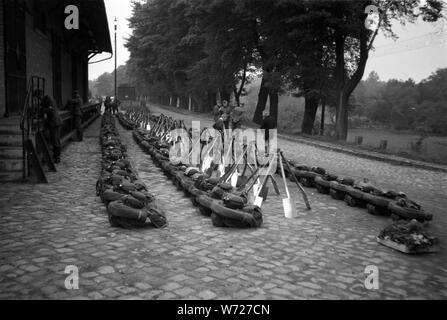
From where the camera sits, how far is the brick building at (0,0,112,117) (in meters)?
10.6

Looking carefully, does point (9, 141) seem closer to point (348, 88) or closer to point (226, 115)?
point (226, 115)

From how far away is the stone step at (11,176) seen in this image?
872 centimetres

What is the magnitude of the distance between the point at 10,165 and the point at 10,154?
0.28 meters

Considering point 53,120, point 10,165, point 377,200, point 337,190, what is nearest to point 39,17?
point 53,120

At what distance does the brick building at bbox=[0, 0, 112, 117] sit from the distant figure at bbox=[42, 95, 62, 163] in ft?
3.18

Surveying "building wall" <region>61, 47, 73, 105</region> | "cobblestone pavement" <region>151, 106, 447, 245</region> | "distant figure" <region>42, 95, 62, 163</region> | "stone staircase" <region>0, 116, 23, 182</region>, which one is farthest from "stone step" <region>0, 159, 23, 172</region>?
"building wall" <region>61, 47, 73, 105</region>

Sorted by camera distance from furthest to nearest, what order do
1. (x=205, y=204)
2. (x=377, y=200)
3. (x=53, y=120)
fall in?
(x=53, y=120), (x=377, y=200), (x=205, y=204)

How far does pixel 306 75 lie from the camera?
24.4m

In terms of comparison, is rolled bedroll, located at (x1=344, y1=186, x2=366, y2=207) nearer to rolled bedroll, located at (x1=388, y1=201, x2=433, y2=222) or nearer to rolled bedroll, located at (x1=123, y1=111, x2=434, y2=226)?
rolled bedroll, located at (x1=123, y1=111, x2=434, y2=226)

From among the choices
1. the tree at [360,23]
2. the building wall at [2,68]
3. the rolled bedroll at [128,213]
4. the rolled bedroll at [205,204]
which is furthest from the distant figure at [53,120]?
the tree at [360,23]

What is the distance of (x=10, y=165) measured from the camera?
29.1 ft

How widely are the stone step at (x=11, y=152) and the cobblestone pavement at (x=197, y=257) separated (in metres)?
1.91

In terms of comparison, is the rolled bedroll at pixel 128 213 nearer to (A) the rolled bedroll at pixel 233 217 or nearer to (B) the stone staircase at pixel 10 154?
(A) the rolled bedroll at pixel 233 217

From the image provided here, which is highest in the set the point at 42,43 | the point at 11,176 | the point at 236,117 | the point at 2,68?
the point at 42,43
